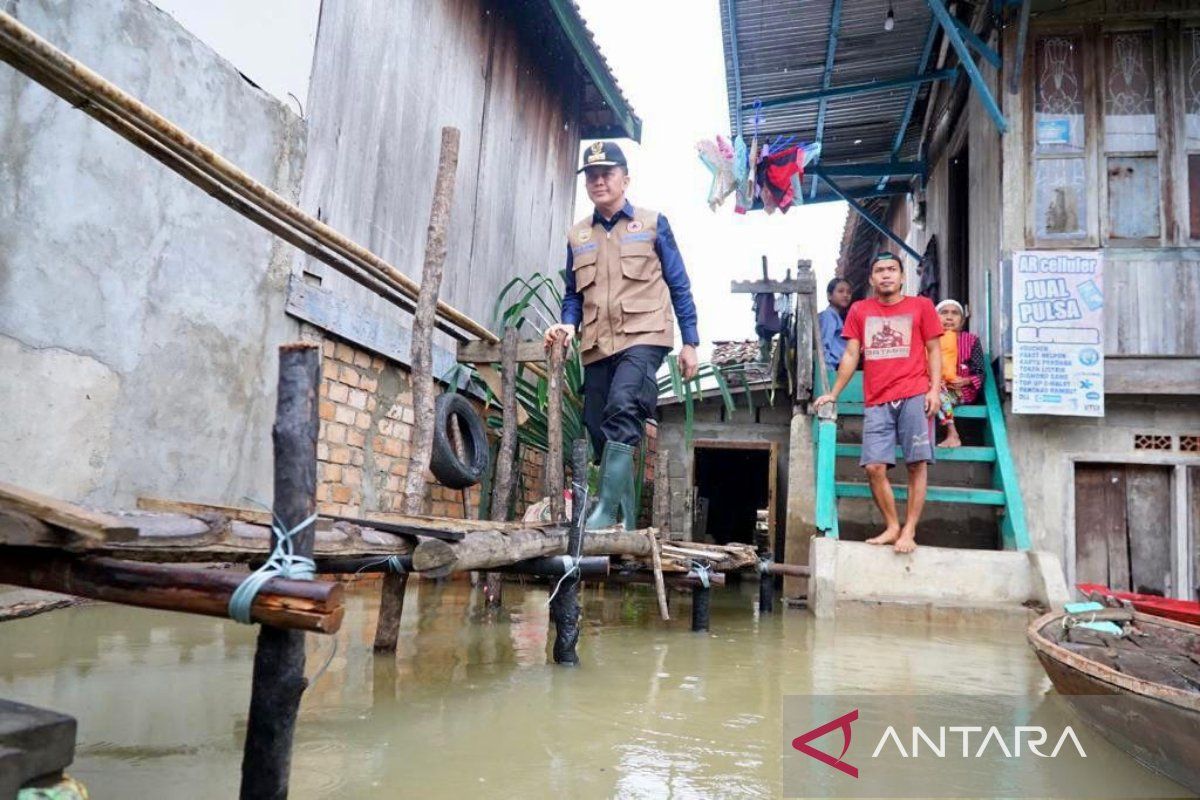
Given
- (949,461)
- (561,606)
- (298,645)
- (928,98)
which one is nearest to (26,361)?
(561,606)

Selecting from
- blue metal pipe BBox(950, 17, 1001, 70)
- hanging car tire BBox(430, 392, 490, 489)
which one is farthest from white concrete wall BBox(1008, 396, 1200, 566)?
hanging car tire BBox(430, 392, 490, 489)

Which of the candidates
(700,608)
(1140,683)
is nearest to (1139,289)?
(700,608)

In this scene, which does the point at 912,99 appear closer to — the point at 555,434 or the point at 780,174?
the point at 780,174

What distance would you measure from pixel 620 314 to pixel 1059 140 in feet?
13.2

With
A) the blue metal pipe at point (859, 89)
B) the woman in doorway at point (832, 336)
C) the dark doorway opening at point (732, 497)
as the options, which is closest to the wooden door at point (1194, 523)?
the woman in doorway at point (832, 336)

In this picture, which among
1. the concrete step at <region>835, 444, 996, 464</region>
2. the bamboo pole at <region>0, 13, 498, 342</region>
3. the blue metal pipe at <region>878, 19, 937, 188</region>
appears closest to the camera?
the bamboo pole at <region>0, 13, 498, 342</region>

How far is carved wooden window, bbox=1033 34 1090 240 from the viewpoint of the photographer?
18.7 feet

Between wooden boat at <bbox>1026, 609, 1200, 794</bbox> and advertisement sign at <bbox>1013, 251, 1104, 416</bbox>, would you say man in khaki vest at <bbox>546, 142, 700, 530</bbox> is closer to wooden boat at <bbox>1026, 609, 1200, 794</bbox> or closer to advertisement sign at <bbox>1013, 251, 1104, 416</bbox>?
wooden boat at <bbox>1026, 609, 1200, 794</bbox>

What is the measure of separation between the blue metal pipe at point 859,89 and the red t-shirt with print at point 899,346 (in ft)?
11.2

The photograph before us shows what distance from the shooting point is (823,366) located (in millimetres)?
5906

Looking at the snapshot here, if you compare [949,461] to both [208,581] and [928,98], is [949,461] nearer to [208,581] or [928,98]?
[928,98]

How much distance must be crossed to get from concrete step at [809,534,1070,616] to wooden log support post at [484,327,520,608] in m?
1.78

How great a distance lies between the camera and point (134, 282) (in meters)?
3.69

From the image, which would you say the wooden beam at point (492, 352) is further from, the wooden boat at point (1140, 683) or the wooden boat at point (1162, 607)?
the wooden boat at point (1162, 607)
